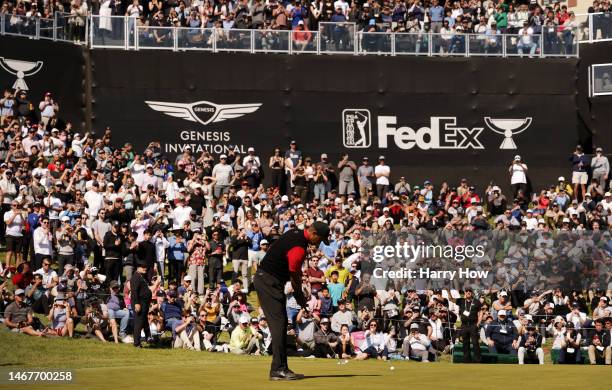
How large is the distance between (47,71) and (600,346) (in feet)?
63.5

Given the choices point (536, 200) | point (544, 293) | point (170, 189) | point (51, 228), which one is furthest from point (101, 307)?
point (536, 200)

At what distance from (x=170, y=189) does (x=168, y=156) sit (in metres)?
4.89

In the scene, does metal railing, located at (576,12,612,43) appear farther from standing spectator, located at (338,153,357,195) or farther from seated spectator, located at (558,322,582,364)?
seated spectator, located at (558,322,582,364)

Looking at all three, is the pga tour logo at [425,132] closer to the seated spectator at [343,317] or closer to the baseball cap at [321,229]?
the seated spectator at [343,317]

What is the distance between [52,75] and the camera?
35.6 m

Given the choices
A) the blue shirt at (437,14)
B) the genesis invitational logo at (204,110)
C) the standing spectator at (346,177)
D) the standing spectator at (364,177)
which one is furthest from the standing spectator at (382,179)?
the blue shirt at (437,14)

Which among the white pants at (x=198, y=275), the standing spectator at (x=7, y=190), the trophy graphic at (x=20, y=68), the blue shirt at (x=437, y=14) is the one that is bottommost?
the white pants at (x=198, y=275)

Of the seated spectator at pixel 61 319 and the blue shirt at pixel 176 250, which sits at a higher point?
the blue shirt at pixel 176 250

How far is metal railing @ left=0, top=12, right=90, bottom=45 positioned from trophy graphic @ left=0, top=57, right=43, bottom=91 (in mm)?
835

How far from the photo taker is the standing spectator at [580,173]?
36.3 meters

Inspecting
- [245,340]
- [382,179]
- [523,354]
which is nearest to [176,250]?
[245,340]

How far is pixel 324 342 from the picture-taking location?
77.2ft

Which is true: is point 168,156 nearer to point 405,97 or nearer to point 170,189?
point 170,189

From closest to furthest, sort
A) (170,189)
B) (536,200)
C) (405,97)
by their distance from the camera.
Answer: (170,189)
(536,200)
(405,97)
